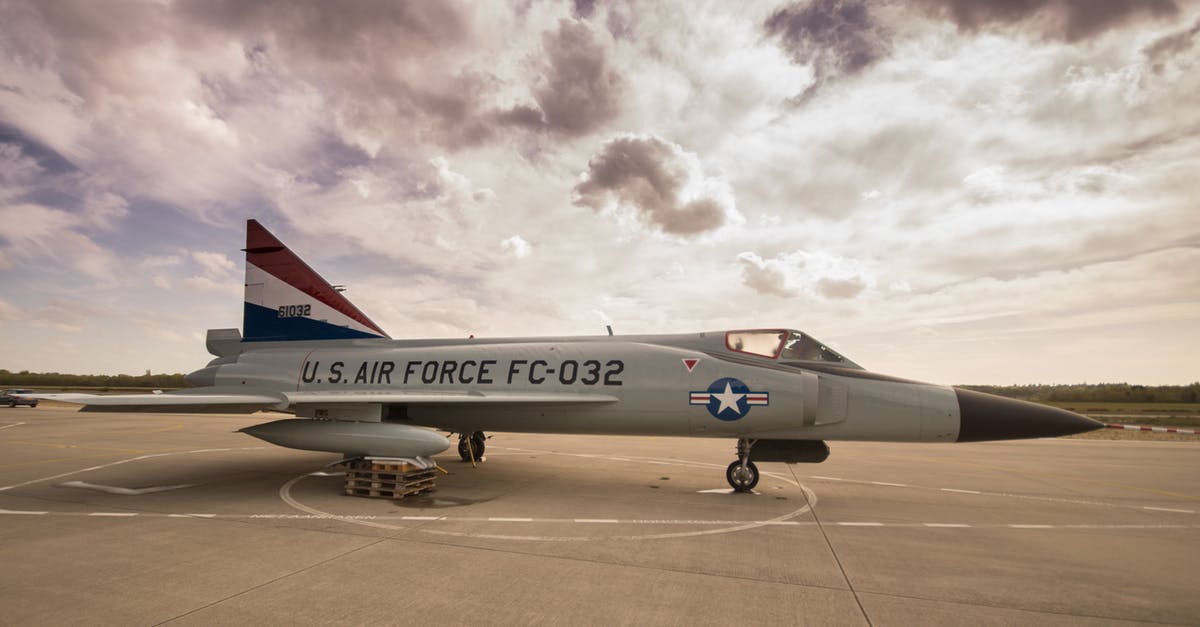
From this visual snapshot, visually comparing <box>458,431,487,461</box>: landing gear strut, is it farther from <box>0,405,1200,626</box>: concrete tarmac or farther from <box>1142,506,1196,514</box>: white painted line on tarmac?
<box>1142,506,1196,514</box>: white painted line on tarmac

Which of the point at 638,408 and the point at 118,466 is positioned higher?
the point at 638,408

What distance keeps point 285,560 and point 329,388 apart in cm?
598

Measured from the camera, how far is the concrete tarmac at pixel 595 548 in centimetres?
411

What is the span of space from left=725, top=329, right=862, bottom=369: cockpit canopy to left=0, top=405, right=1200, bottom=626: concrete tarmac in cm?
225

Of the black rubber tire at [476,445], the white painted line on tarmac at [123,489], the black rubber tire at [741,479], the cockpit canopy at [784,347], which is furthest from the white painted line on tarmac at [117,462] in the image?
the cockpit canopy at [784,347]

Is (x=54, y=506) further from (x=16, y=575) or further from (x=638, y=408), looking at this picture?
(x=638, y=408)

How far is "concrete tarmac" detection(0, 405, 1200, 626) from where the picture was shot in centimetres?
411

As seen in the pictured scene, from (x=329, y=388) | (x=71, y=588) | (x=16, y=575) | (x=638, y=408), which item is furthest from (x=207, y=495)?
(x=638, y=408)

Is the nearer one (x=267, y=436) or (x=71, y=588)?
(x=71, y=588)

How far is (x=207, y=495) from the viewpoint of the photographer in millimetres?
8102

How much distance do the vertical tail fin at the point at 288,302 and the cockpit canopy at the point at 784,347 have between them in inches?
312

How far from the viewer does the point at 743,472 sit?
867 centimetres

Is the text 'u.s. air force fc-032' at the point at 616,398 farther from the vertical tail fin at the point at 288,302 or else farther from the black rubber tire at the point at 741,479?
the vertical tail fin at the point at 288,302

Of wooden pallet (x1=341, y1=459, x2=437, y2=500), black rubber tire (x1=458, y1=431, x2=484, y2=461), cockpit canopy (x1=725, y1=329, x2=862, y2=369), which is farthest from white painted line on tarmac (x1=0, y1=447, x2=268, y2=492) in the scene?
cockpit canopy (x1=725, y1=329, x2=862, y2=369)
